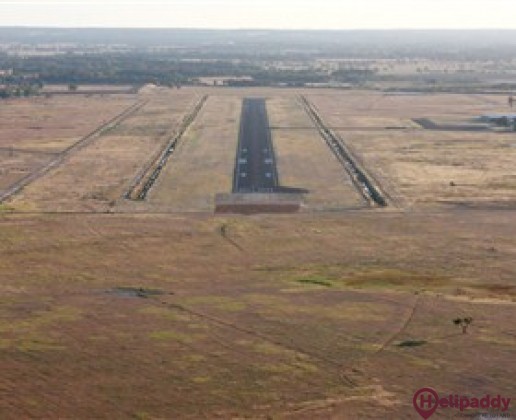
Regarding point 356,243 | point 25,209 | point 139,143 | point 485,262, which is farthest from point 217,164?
point 485,262

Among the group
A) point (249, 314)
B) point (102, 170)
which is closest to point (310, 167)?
point (102, 170)

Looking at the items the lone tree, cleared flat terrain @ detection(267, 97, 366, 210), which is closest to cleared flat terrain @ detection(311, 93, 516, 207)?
cleared flat terrain @ detection(267, 97, 366, 210)

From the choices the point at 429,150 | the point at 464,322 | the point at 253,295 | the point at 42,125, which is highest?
the point at 429,150

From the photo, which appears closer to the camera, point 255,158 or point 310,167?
point 310,167

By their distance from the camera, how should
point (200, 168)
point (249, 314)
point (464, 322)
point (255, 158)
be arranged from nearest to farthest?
point (464, 322), point (249, 314), point (200, 168), point (255, 158)

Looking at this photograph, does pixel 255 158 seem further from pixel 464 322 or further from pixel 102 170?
pixel 464 322

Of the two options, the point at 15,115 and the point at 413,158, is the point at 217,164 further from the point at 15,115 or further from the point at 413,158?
the point at 15,115

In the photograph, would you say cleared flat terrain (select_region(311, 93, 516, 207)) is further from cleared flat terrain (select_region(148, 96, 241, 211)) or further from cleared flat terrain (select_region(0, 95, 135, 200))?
cleared flat terrain (select_region(0, 95, 135, 200))

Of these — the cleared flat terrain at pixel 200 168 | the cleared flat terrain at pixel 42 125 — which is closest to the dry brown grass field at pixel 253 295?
the cleared flat terrain at pixel 200 168
